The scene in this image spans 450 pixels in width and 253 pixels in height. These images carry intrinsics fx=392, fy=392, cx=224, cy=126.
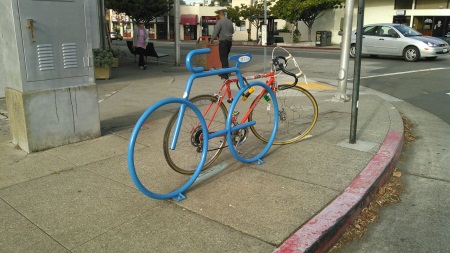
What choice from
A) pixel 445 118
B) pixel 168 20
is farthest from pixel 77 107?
pixel 168 20

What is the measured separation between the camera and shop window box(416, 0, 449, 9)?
3080 cm

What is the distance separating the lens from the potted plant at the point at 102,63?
10984 millimetres

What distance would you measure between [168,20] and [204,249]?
201 ft

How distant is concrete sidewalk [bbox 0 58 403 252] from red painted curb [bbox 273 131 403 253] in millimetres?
24

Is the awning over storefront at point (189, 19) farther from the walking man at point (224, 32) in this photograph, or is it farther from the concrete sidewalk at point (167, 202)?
the concrete sidewalk at point (167, 202)

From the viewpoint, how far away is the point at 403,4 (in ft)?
109

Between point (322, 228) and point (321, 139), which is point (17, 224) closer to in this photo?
point (322, 228)

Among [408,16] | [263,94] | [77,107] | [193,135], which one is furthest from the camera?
[408,16]

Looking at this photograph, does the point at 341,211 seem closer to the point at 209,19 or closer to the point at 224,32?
the point at 224,32

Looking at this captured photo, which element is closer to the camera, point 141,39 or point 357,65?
point 357,65

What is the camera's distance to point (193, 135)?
3879 millimetres

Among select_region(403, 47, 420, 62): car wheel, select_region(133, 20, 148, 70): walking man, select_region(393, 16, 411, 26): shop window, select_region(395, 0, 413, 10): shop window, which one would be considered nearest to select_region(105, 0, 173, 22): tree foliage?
select_region(395, 0, 413, 10): shop window

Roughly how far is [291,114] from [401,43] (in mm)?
13878

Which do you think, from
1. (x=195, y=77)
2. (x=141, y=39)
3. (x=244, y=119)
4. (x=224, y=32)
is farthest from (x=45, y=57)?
(x=141, y=39)
